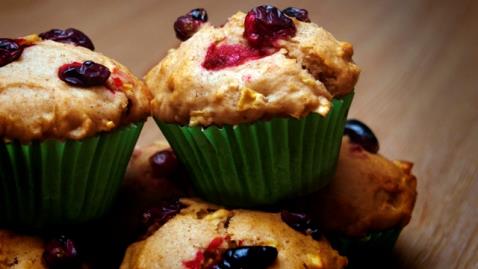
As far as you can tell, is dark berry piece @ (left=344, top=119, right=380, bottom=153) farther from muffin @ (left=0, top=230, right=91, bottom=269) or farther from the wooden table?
muffin @ (left=0, top=230, right=91, bottom=269)

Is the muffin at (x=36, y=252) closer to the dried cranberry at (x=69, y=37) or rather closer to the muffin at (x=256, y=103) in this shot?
the muffin at (x=256, y=103)

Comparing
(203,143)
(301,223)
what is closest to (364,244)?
(301,223)

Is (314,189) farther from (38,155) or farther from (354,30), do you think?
(354,30)

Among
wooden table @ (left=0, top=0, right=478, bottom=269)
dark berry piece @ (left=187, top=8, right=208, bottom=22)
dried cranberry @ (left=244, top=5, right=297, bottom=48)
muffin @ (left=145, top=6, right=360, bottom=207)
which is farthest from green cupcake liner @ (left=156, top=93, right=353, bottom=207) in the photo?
wooden table @ (left=0, top=0, right=478, bottom=269)

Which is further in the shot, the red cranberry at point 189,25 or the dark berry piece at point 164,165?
the dark berry piece at point 164,165

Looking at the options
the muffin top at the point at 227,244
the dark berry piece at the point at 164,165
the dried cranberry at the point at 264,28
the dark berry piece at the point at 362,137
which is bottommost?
the dark berry piece at the point at 164,165

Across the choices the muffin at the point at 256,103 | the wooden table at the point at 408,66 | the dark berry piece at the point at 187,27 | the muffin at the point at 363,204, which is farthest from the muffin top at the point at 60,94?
the wooden table at the point at 408,66

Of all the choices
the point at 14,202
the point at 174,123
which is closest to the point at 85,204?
the point at 14,202
